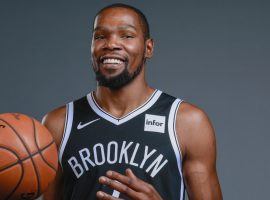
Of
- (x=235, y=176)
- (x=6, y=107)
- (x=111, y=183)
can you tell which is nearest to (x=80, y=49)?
(x=6, y=107)

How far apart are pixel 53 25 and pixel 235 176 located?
4.34ft

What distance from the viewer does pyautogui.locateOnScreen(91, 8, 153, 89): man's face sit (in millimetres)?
2129

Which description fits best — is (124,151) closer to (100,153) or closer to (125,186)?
(100,153)

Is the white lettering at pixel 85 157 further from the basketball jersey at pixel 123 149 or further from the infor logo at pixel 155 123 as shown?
the infor logo at pixel 155 123

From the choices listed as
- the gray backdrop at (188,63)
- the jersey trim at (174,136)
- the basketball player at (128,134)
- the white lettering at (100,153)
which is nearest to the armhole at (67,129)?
the basketball player at (128,134)

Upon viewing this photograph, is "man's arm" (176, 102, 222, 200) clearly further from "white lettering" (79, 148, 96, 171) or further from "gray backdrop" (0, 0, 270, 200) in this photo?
"gray backdrop" (0, 0, 270, 200)

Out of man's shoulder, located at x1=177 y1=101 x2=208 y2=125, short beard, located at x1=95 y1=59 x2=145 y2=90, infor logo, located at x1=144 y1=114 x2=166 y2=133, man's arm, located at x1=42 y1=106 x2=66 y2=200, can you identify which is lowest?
man's arm, located at x1=42 y1=106 x2=66 y2=200

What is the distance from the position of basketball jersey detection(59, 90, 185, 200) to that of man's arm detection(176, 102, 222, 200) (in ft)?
0.09

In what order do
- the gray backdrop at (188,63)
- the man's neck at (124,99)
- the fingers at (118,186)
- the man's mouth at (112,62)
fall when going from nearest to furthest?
the fingers at (118,186) → the man's mouth at (112,62) → the man's neck at (124,99) → the gray backdrop at (188,63)

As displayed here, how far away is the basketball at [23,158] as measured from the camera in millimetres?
1806

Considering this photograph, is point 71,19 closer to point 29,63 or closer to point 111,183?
point 29,63

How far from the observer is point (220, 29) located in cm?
348

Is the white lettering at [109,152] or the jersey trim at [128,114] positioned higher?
the jersey trim at [128,114]

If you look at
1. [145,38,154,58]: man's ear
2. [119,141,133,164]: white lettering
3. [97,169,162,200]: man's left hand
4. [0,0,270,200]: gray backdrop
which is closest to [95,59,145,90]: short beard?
[145,38,154,58]: man's ear
